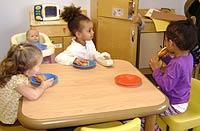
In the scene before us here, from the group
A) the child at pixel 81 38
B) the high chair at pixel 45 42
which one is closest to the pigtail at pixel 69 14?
the child at pixel 81 38

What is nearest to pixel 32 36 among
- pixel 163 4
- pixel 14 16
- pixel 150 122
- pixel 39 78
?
pixel 14 16

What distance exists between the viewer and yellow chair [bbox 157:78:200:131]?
5.60 feet

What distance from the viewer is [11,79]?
149cm

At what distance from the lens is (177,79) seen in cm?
172

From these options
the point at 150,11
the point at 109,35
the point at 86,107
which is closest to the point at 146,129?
the point at 86,107

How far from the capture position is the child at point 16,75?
1488mm

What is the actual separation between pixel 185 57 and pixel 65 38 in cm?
172

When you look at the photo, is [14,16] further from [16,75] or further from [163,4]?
[16,75]

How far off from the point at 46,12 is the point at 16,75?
1.87m

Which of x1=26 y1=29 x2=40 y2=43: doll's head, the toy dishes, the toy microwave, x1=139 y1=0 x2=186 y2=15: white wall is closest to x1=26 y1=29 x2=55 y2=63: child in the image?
x1=26 y1=29 x2=40 y2=43: doll's head

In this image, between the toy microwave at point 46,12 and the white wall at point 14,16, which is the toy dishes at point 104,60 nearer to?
the toy microwave at point 46,12

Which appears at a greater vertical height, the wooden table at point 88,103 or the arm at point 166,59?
the arm at point 166,59

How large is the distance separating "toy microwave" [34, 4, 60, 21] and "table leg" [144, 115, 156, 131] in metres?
2.06

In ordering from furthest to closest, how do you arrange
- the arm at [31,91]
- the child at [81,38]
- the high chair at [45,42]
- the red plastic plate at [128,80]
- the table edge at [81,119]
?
1. the high chair at [45,42]
2. the child at [81,38]
3. the red plastic plate at [128,80]
4. the arm at [31,91]
5. the table edge at [81,119]
